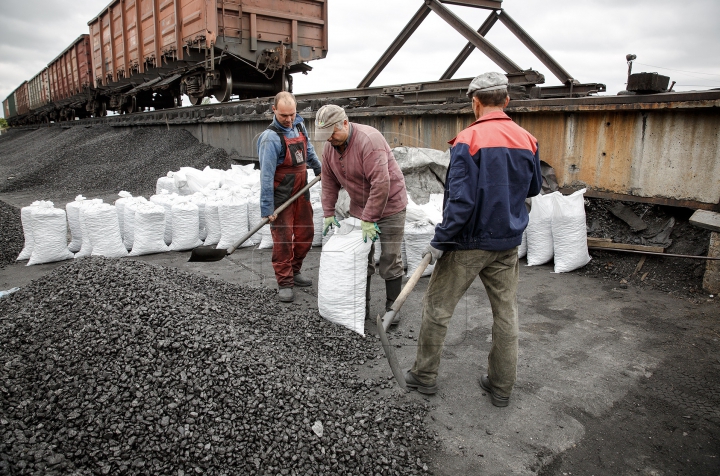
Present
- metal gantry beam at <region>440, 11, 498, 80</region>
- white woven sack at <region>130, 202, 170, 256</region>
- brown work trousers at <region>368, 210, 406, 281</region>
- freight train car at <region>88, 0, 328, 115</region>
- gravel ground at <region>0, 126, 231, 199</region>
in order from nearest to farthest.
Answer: brown work trousers at <region>368, 210, 406, 281</region> → white woven sack at <region>130, 202, 170, 256</region> → metal gantry beam at <region>440, 11, 498, 80</region> → gravel ground at <region>0, 126, 231, 199</region> → freight train car at <region>88, 0, 328, 115</region>

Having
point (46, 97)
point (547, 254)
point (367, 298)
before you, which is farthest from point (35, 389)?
Result: point (46, 97)

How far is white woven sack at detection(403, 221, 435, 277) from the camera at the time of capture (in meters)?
4.16

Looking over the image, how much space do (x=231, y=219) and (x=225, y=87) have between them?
291 inches

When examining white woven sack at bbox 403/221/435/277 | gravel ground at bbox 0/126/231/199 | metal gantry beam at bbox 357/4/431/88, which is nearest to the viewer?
white woven sack at bbox 403/221/435/277

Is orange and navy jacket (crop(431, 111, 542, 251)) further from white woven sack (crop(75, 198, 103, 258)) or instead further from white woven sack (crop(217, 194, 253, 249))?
white woven sack (crop(75, 198, 103, 258))

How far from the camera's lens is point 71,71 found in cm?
2130

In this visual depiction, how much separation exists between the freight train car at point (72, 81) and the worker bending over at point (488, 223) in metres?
20.9

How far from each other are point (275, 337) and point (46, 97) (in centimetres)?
3008

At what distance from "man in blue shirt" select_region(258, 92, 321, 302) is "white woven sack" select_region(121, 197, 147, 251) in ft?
6.80

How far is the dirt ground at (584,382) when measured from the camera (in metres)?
2.02

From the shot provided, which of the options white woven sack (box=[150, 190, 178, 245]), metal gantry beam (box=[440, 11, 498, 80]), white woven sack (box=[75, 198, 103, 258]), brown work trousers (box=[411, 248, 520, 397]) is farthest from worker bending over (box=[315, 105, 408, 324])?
metal gantry beam (box=[440, 11, 498, 80])

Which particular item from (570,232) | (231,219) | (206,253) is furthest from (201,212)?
(570,232)

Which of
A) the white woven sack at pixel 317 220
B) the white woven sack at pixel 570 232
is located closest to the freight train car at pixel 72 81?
the white woven sack at pixel 317 220

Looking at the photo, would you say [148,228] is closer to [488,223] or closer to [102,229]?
[102,229]
